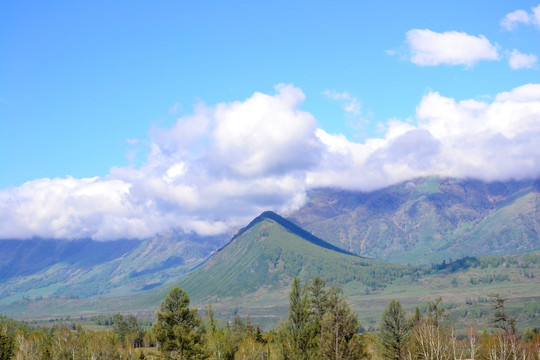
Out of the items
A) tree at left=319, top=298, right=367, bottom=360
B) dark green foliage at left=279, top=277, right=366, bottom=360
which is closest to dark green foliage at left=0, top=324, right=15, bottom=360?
dark green foliage at left=279, top=277, right=366, bottom=360

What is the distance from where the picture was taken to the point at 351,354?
83.1 m

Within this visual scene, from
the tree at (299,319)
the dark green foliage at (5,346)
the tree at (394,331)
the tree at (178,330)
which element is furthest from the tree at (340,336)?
the dark green foliage at (5,346)

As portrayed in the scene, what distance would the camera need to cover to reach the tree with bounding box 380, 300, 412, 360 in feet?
356

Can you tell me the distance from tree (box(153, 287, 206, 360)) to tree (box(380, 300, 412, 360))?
4832 cm

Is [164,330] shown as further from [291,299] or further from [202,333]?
[291,299]

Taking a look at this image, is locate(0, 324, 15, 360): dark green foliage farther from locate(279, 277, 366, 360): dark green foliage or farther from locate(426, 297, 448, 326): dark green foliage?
locate(426, 297, 448, 326): dark green foliage

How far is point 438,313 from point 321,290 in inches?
1640

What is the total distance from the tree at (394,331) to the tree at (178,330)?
4832 cm

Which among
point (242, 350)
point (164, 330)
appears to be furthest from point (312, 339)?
point (242, 350)

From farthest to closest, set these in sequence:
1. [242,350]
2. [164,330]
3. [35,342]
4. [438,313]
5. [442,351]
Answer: [35,342] → [242,350] → [438,313] → [442,351] → [164,330]

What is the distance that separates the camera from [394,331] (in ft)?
363

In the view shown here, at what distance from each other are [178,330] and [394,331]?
5514 cm

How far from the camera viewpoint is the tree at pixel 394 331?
108375 mm

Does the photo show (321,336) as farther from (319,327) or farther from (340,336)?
(319,327)
